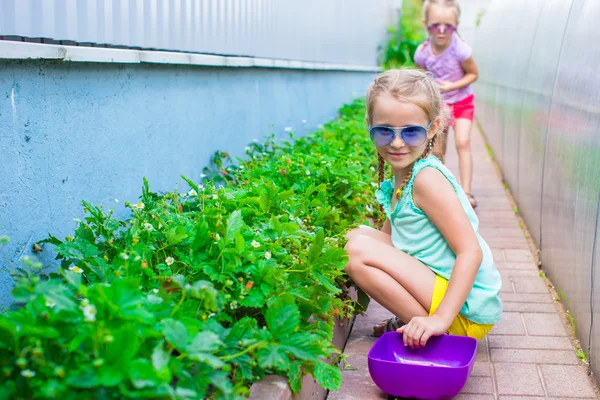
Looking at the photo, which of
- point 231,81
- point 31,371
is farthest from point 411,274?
point 231,81

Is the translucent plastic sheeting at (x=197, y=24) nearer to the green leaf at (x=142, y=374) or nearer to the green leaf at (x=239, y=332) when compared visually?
the green leaf at (x=239, y=332)

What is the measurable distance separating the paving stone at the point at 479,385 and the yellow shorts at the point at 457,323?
0.18 metres

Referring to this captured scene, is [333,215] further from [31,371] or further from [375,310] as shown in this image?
[31,371]

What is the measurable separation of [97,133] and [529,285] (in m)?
2.52

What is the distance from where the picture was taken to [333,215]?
336cm

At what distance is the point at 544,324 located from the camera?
3516 millimetres

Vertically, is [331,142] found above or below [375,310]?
above

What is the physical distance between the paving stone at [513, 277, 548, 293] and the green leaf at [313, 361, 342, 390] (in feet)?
7.14

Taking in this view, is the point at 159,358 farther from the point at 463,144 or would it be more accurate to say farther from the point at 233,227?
the point at 463,144

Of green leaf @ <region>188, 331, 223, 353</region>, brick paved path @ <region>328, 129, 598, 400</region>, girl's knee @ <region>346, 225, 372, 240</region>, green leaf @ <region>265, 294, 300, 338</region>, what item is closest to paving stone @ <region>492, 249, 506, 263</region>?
brick paved path @ <region>328, 129, 598, 400</region>

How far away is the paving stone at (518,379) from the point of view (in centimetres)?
279

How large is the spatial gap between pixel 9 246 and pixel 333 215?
1.45 m

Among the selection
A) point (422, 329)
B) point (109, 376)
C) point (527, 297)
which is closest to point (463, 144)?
point (527, 297)

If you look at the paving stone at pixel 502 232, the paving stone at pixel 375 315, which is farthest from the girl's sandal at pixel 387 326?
the paving stone at pixel 502 232
